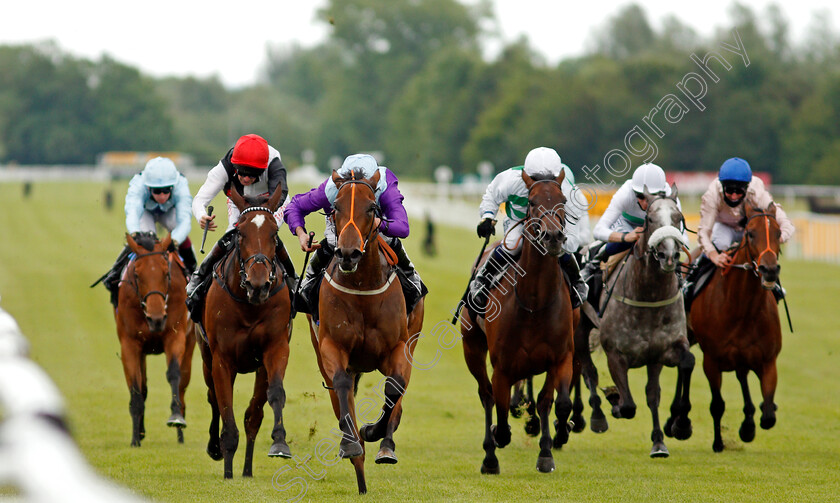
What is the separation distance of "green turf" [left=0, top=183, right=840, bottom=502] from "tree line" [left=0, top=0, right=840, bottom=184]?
104 ft

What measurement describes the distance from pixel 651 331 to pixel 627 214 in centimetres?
135

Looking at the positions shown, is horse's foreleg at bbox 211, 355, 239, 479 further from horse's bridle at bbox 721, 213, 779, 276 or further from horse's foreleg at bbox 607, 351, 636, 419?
horse's bridle at bbox 721, 213, 779, 276

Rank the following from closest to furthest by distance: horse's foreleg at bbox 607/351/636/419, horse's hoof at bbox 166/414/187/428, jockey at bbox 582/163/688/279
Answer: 1. horse's foreleg at bbox 607/351/636/419
2. jockey at bbox 582/163/688/279
3. horse's hoof at bbox 166/414/187/428

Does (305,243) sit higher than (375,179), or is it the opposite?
(375,179)

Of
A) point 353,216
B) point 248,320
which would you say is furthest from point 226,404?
point 353,216

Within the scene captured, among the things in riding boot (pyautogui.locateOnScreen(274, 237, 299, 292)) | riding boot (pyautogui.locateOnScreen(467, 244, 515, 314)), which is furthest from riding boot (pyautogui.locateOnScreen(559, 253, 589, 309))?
riding boot (pyautogui.locateOnScreen(274, 237, 299, 292))

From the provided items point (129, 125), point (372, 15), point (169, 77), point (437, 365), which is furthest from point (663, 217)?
point (169, 77)

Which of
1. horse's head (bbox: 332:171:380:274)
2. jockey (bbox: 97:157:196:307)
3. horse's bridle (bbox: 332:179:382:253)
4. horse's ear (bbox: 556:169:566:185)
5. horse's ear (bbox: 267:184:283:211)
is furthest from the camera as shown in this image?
jockey (bbox: 97:157:196:307)

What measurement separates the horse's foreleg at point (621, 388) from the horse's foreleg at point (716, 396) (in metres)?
0.77

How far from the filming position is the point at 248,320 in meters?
7.22

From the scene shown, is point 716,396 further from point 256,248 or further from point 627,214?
point 256,248

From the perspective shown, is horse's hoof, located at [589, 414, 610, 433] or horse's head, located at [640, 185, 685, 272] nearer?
horse's head, located at [640, 185, 685, 272]

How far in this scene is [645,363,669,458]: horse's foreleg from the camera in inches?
314

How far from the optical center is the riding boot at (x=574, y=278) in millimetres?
7824
